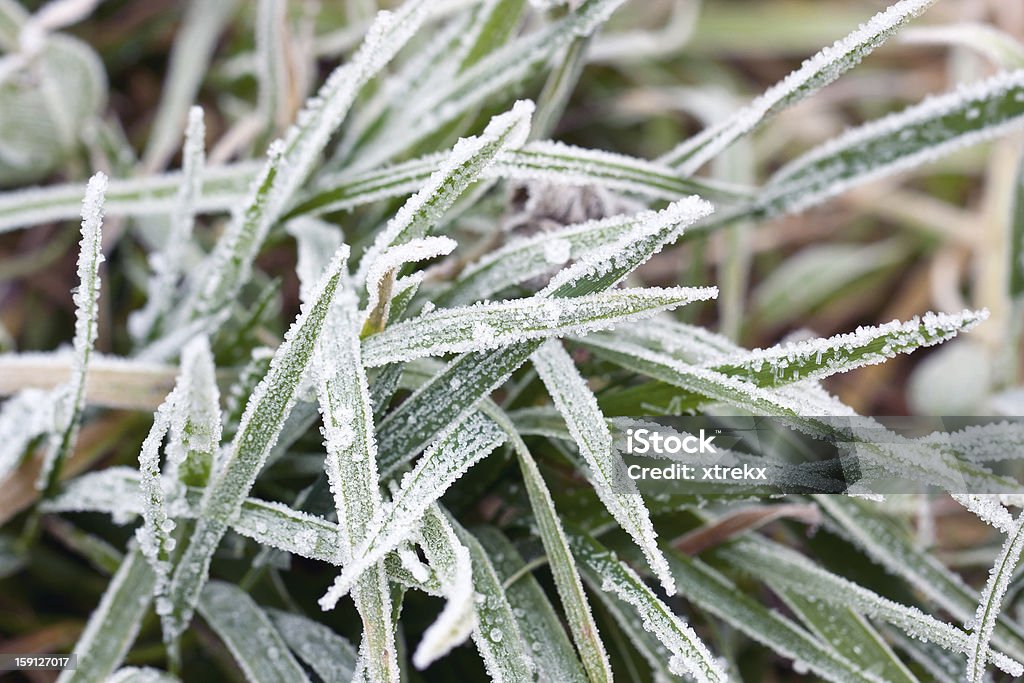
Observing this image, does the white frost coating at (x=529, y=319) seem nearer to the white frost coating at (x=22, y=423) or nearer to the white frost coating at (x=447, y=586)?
the white frost coating at (x=447, y=586)

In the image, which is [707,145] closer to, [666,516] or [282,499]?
[666,516]

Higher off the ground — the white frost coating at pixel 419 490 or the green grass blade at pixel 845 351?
the green grass blade at pixel 845 351

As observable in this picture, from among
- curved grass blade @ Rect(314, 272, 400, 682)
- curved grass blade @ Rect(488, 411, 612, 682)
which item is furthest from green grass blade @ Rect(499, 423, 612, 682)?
curved grass blade @ Rect(314, 272, 400, 682)

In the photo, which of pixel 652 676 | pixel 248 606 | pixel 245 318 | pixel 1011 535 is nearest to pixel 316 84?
pixel 245 318

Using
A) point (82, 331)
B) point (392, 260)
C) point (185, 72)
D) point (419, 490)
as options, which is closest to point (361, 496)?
point (419, 490)

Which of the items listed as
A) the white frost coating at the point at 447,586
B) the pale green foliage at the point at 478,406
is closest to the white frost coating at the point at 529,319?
the pale green foliage at the point at 478,406

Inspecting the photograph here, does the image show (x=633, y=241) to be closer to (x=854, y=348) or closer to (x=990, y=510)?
(x=854, y=348)
